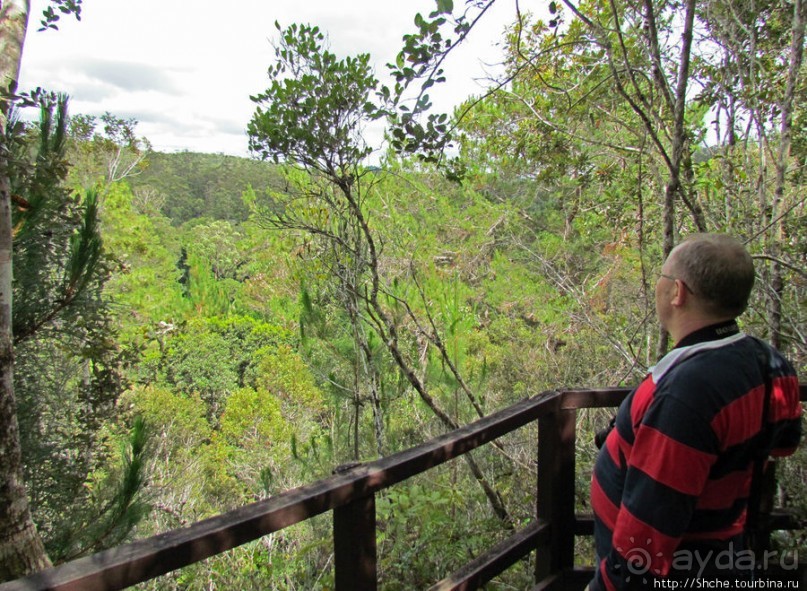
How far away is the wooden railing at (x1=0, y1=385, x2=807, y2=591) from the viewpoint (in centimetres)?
75

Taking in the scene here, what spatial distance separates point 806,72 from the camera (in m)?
3.53

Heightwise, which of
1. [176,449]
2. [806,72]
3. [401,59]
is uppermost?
[806,72]

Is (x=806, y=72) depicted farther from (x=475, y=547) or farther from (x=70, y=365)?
(x=70, y=365)

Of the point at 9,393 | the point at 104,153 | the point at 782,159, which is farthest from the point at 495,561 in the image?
the point at 104,153

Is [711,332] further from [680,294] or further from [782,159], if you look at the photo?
[782,159]

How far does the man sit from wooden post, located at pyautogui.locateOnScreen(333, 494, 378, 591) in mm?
471

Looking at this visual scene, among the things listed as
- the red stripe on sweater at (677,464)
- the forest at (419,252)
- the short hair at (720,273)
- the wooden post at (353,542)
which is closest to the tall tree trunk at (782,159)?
the forest at (419,252)

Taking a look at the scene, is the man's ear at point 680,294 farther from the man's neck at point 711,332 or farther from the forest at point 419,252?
the forest at point 419,252

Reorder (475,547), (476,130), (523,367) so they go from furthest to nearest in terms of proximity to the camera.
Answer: (523,367) < (476,130) < (475,547)

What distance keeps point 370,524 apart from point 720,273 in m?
0.84

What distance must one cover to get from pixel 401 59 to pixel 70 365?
4.73 meters

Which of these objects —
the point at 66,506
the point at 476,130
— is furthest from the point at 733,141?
the point at 66,506

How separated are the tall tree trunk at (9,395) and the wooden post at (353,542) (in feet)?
7.52

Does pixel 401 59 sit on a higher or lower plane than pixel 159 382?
higher
